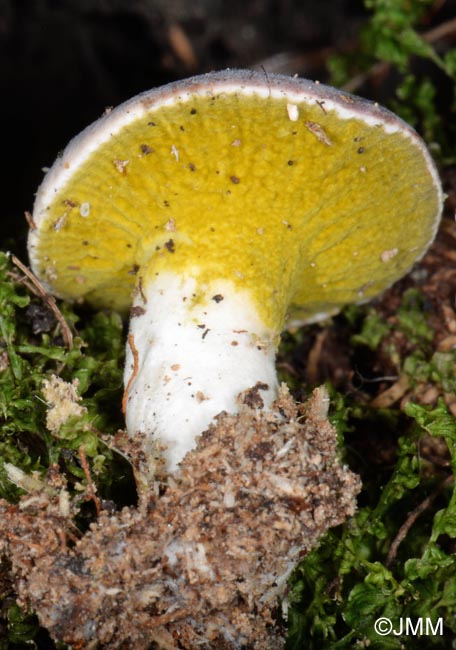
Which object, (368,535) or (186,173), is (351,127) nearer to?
(186,173)

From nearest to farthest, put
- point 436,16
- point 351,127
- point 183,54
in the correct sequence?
point 351,127, point 436,16, point 183,54

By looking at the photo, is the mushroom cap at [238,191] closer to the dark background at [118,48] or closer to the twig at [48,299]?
the twig at [48,299]

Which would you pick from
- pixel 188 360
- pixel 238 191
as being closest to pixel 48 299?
pixel 188 360

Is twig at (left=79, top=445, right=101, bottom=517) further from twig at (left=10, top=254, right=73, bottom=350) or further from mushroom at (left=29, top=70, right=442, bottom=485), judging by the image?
twig at (left=10, top=254, right=73, bottom=350)

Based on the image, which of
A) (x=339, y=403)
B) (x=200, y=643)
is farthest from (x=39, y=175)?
(x=200, y=643)

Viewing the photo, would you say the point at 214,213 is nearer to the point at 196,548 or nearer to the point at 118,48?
the point at 196,548

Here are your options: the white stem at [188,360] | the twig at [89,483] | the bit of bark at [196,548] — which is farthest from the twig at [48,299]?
the bit of bark at [196,548]

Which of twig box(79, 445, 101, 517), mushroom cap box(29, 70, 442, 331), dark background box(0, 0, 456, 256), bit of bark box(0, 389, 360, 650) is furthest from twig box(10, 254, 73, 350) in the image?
dark background box(0, 0, 456, 256)
